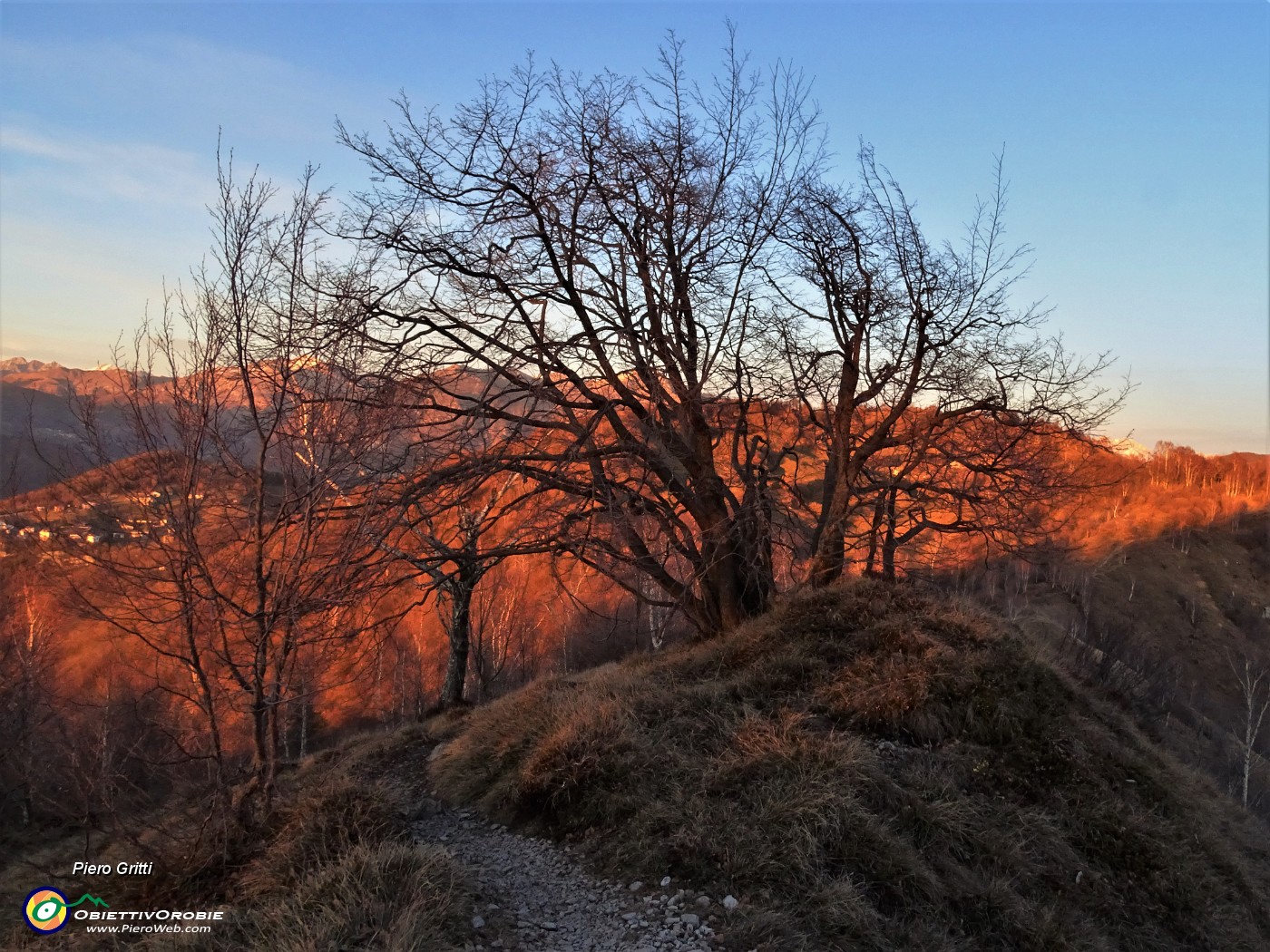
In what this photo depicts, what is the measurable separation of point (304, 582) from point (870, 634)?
6.41 meters

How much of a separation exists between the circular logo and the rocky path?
252 centimetres

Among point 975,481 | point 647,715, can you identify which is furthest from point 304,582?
point 975,481

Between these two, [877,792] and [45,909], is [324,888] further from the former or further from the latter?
[877,792]

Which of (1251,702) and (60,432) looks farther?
(1251,702)

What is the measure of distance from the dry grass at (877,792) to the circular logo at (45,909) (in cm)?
286

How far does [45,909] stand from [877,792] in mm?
6044

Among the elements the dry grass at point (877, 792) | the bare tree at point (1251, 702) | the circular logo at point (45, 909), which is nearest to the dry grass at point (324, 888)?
the circular logo at point (45, 909)

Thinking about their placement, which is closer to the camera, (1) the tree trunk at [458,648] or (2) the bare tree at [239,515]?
(2) the bare tree at [239,515]

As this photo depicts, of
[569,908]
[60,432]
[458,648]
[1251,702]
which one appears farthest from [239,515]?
[1251,702]

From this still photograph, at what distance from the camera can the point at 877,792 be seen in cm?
572

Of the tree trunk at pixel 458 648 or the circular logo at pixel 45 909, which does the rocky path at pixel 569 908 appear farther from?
the tree trunk at pixel 458 648

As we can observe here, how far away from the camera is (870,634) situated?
870 centimetres

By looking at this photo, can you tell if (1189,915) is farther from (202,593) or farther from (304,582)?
(202,593)

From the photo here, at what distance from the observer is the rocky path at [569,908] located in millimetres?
4199
